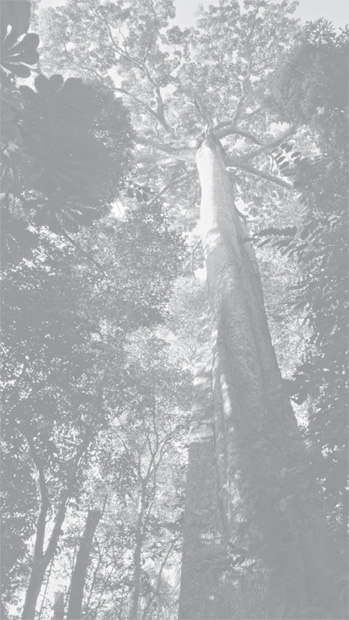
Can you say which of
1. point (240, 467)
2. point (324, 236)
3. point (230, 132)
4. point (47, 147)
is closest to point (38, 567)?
point (240, 467)

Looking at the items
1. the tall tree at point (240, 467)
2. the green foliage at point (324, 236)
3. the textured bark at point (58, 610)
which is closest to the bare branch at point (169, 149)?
the tall tree at point (240, 467)

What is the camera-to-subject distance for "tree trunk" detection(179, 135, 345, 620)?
2721 mm

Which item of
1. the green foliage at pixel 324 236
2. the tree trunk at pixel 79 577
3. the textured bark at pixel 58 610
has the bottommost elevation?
the textured bark at pixel 58 610

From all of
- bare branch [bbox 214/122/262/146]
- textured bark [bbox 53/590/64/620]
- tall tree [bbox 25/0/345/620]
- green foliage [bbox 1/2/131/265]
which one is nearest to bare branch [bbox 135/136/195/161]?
tall tree [bbox 25/0/345/620]

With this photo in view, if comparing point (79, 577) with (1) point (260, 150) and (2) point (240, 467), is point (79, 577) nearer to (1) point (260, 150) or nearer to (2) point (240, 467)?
(2) point (240, 467)

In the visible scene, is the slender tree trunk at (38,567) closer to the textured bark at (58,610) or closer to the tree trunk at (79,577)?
the tree trunk at (79,577)

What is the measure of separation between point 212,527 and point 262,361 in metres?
1.58

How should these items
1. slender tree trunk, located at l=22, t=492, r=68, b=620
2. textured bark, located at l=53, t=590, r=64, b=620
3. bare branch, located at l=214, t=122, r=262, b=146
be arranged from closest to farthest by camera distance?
slender tree trunk, located at l=22, t=492, r=68, b=620
textured bark, located at l=53, t=590, r=64, b=620
bare branch, located at l=214, t=122, r=262, b=146

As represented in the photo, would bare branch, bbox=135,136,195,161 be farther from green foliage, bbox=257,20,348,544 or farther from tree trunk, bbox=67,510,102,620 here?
tree trunk, bbox=67,510,102,620

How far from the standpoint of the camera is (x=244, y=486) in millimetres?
3311

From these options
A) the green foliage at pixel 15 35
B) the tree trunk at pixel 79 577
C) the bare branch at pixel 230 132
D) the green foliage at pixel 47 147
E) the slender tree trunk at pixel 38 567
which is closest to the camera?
the green foliage at pixel 15 35

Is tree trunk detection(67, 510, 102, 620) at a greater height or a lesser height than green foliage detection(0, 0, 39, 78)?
lesser

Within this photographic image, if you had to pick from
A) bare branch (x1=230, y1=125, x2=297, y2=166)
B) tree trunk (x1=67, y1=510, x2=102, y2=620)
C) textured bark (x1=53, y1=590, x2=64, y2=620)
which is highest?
bare branch (x1=230, y1=125, x2=297, y2=166)

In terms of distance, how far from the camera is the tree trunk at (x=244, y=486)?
272 centimetres
